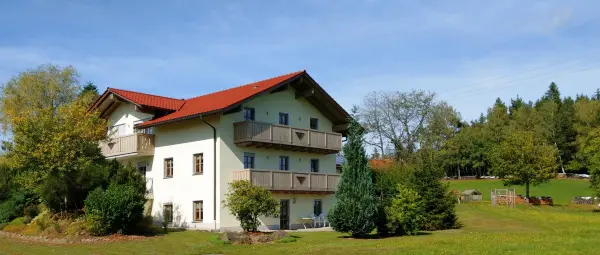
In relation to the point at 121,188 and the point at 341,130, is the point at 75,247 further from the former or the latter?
the point at 341,130

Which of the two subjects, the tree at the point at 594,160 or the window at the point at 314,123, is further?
the tree at the point at 594,160

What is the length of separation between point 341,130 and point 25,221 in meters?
20.2

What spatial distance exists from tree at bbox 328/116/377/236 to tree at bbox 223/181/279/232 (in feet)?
11.2

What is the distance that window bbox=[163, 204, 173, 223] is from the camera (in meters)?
35.1

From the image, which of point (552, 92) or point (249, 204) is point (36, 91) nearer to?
point (249, 204)

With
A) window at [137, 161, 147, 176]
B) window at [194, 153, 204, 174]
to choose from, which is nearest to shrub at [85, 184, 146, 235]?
window at [194, 153, 204, 174]

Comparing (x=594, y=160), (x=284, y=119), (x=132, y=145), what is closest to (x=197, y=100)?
(x=132, y=145)

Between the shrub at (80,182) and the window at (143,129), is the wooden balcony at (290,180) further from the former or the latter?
the window at (143,129)

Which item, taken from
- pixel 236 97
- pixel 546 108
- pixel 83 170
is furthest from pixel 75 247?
pixel 546 108

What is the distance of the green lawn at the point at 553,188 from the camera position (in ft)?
239

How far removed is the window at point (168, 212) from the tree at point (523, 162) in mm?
36062

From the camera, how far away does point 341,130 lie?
40.5 meters

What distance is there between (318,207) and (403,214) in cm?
1172

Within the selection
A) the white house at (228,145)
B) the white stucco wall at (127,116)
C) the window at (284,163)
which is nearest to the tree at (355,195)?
the white house at (228,145)
